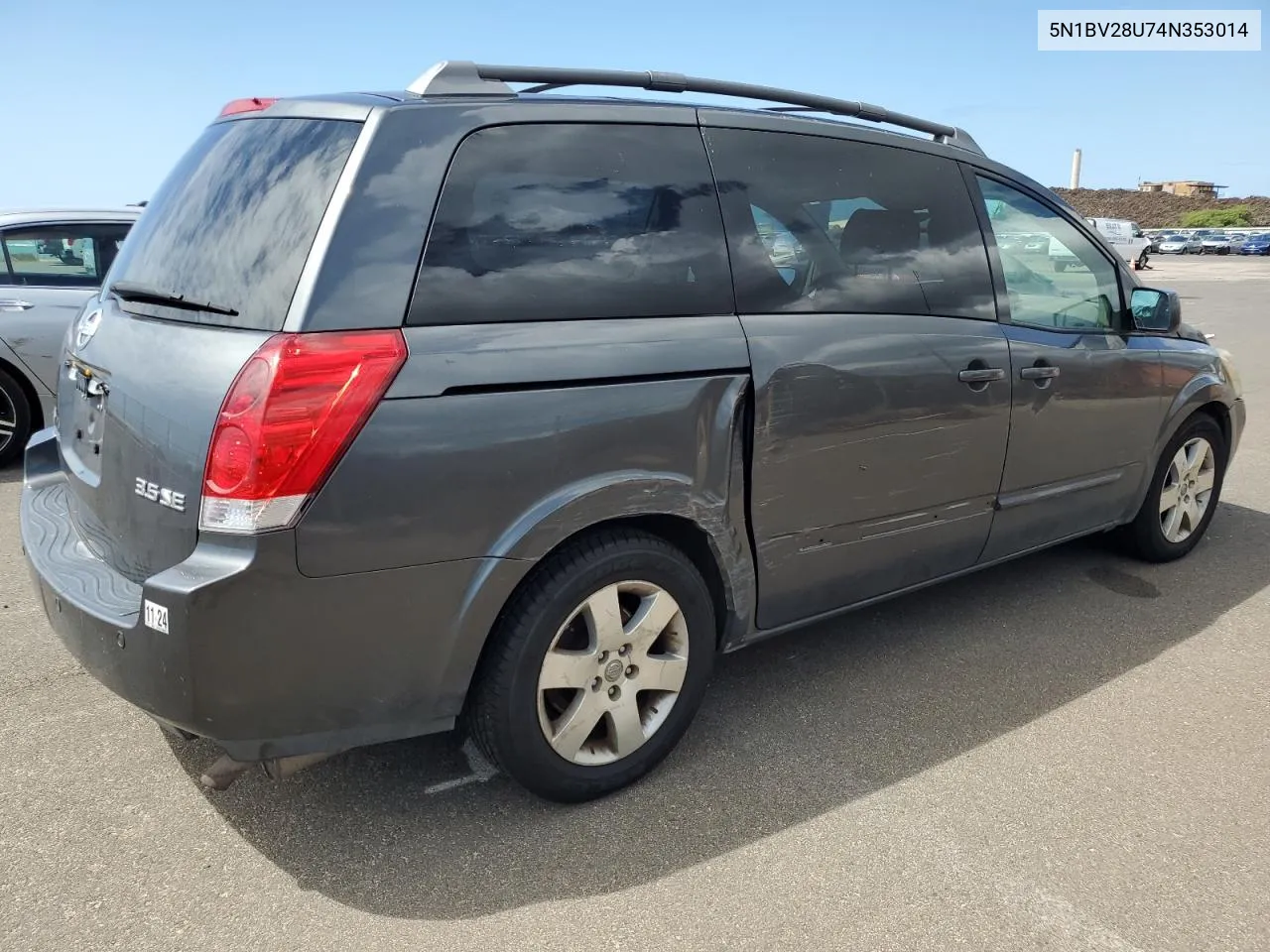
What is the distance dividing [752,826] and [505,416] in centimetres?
127

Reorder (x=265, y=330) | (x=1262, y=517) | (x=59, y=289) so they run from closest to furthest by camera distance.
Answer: (x=265, y=330) → (x=1262, y=517) → (x=59, y=289)

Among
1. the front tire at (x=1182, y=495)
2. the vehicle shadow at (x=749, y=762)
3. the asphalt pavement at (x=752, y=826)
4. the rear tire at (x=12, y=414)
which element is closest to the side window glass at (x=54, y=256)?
the rear tire at (x=12, y=414)

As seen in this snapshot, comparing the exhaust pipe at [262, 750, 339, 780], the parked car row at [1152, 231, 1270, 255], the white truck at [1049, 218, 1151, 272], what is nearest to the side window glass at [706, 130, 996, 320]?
the exhaust pipe at [262, 750, 339, 780]

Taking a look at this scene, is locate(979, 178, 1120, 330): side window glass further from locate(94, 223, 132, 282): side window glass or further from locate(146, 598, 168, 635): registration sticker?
locate(94, 223, 132, 282): side window glass

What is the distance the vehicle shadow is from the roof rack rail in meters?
1.86

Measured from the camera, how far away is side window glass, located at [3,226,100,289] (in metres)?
6.23

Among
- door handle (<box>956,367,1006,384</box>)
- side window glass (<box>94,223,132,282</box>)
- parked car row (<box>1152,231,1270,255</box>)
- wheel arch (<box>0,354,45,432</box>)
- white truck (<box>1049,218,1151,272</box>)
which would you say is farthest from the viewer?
parked car row (<box>1152,231,1270,255</box>)

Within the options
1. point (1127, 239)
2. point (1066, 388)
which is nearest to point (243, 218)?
point (1066, 388)

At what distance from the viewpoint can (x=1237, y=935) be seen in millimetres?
2301

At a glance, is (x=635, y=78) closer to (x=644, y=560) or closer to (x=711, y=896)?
(x=644, y=560)

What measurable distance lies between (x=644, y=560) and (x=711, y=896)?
835mm

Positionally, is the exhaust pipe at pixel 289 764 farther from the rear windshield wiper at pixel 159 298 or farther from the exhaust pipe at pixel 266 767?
the rear windshield wiper at pixel 159 298

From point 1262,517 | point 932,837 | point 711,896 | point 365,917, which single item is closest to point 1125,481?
point 1262,517

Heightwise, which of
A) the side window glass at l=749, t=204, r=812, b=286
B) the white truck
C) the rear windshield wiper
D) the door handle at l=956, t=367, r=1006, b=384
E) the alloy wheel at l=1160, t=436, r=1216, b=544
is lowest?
the white truck
